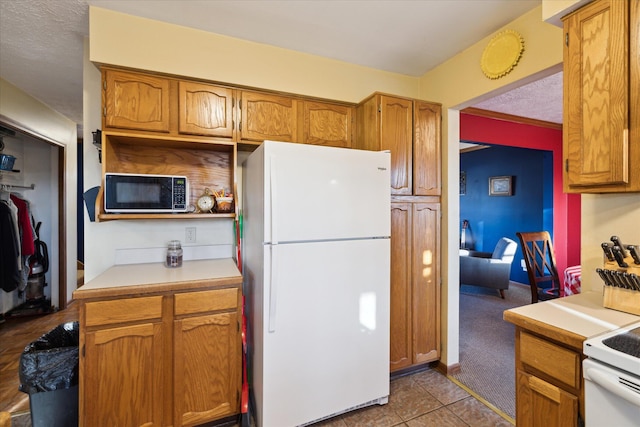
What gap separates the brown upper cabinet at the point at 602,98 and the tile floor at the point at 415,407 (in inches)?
60.1

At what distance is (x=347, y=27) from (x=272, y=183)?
1.25 metres

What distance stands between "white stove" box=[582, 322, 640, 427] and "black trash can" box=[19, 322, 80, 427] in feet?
7.68

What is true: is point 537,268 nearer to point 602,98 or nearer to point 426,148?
point 426,148

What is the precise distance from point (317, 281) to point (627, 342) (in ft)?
4.25

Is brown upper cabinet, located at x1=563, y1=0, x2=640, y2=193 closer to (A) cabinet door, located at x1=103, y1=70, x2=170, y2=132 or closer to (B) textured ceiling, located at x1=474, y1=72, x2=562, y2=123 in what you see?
(B) textured ceiling, located at x1=474, y1=72, x2=562, y2=123

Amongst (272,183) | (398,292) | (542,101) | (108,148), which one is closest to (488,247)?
(542,101)

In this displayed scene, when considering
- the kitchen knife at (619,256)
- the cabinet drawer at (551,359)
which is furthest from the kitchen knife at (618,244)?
the cabinet drawer at (551,359)

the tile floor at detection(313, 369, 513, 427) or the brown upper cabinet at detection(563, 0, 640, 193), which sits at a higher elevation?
the brown upper cabinet at detection(563, 0, 640, 193)

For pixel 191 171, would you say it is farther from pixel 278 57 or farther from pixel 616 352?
pixel 616 352

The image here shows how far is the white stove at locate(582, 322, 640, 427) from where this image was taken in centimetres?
88

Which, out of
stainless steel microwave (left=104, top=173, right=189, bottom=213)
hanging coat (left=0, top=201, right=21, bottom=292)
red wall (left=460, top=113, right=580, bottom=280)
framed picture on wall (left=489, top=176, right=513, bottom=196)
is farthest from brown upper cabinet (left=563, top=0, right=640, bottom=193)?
hanging coat (left=0, top=201, right=21, bottom=292)

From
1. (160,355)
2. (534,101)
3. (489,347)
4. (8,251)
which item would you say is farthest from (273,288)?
(534,101)

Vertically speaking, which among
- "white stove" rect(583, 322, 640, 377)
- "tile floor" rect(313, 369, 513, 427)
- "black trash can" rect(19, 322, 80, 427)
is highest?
"white stove" rect(583, 322, 640, 377)

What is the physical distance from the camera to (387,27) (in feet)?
6.57
